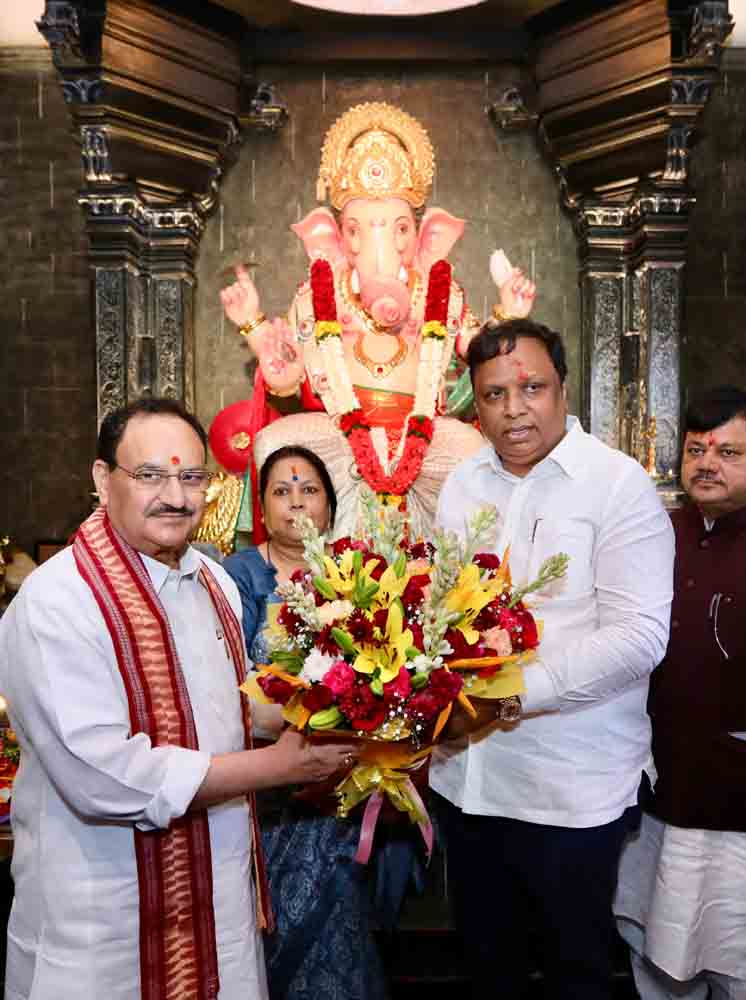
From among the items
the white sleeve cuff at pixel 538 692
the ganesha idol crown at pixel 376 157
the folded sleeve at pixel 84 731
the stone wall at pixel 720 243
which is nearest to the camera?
the folded sleeve at pixel 84 731

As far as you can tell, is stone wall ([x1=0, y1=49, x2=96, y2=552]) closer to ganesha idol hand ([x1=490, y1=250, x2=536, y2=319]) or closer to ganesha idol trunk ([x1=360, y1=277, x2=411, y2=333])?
ganesha idol trunk ([x1=360, y1=277, x2=411, y2=333])

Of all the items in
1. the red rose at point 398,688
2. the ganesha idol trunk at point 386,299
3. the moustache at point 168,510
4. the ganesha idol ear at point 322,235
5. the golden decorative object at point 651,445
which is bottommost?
the red rose at point 398,688

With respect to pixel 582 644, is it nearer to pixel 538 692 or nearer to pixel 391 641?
pixel 538 692

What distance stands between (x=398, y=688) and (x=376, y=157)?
14.3 feet

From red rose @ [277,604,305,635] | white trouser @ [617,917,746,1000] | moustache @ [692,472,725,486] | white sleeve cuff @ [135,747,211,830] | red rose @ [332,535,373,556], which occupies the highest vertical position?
moustache @ [692,472,725,486]

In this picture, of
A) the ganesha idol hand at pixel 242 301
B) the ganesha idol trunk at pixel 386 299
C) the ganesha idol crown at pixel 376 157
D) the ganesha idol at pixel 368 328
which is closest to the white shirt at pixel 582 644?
the ganesha idol at pixel 368 328

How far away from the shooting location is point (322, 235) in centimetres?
577

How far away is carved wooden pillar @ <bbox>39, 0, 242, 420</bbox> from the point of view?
207 inches

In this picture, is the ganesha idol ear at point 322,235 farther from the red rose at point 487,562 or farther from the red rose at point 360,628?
the red rose at point 360,628

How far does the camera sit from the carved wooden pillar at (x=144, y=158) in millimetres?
5254

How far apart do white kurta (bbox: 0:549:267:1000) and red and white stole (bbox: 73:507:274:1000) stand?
2 centimetres

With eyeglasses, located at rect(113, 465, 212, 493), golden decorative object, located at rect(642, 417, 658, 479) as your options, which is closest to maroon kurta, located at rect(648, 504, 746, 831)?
eyeglasses, located at rect(113, 465, 212, 493)

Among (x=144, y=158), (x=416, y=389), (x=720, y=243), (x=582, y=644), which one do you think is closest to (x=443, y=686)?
(x=582, y=644)

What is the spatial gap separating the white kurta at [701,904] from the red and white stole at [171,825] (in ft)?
4.19
